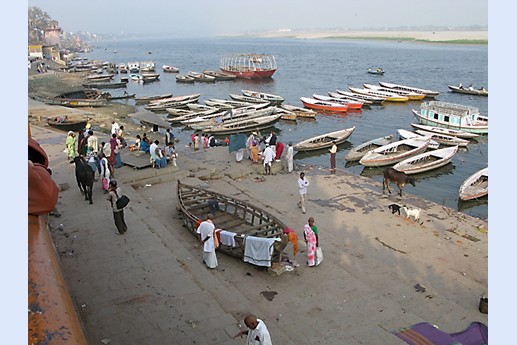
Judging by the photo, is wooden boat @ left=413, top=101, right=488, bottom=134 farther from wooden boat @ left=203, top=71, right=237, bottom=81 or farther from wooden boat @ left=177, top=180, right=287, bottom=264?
wooden boat @ left=203, top=71, right=237, bottom=81

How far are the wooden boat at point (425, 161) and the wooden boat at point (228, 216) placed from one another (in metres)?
11.6

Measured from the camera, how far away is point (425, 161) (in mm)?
22438

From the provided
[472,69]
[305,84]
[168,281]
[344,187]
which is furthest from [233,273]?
[472,69]

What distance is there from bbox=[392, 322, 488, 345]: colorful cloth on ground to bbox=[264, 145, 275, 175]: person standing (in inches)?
493

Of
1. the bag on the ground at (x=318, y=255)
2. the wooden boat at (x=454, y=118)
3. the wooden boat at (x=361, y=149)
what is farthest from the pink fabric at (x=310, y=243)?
the wooden boat at (x=454, y=118)

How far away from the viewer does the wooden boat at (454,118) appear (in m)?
28.8

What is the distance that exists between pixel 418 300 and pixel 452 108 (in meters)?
24.2

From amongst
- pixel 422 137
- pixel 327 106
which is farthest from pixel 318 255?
pixel 327 106

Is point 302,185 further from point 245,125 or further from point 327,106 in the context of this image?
point 327,106

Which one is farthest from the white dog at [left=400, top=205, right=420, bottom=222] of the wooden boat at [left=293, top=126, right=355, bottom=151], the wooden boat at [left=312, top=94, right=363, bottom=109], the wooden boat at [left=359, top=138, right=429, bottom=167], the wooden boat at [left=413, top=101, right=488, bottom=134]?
the wooden boat at [left=312, top=94, right=363, bottom=109]

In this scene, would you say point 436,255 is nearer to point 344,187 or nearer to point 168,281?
point 344,187

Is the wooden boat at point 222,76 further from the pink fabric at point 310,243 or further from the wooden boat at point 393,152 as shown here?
the pink fabric at point 310,243

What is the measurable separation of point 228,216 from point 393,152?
1438 cm

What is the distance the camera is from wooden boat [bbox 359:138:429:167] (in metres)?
22.1
